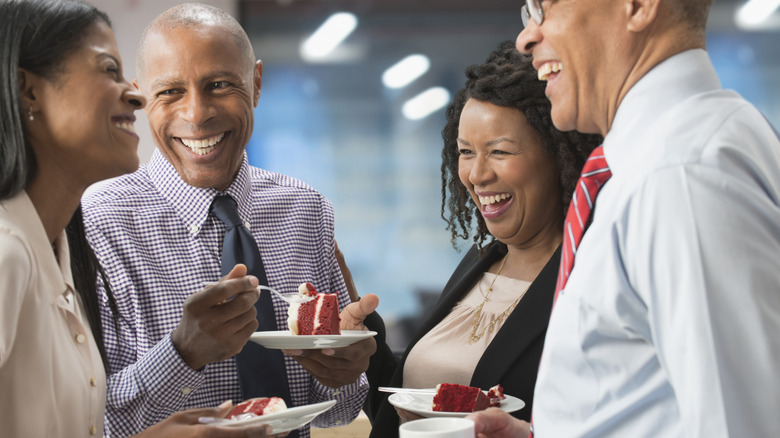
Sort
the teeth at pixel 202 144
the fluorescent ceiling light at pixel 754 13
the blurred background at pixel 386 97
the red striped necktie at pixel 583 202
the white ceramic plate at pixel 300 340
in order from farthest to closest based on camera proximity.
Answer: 1. the fluorescent ceiling light at pixel 754 13
2. the blurred background at pixel 386 97
3. the teeth at pixel 202 144
4. the white ceramic plate at pixel 300 340
5. the red striped necktie at pixel 583 202

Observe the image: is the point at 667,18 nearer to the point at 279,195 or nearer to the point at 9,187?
the point at 9,187

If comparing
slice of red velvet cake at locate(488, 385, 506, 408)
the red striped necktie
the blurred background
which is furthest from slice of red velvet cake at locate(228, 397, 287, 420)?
the blurred background

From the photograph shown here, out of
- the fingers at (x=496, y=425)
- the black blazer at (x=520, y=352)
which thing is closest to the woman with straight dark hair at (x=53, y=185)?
Answer: the fingers at (x=496, y=425)

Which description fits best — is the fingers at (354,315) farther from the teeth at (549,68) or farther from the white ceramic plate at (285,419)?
the teeth at (549,68)

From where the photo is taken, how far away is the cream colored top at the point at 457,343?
7.03 ft

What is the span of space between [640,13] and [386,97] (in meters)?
3.39

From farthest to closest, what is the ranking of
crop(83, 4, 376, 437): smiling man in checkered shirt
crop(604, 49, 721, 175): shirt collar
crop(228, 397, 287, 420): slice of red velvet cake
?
crop(83, 4, 376, 437): smiling man in checkered shirt, crop(228, 397, 287, 420): slice of red velvet cake, crop(604, 49, 721, 175): shirt collar

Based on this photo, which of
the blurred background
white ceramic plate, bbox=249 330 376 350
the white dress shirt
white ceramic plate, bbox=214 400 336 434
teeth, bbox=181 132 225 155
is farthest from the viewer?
the blurred background

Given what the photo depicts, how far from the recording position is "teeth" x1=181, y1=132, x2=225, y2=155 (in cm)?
205

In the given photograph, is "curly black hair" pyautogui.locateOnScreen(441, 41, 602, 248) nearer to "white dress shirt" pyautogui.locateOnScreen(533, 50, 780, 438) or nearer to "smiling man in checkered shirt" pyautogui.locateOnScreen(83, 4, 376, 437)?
"smiling man in checkered shirt" pyautogui.locateOnScreen(83, 4, 376, 437)

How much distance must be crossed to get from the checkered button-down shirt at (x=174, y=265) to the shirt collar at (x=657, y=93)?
110 cm

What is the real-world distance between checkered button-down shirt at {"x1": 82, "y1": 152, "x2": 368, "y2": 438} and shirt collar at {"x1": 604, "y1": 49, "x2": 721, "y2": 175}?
1100mm

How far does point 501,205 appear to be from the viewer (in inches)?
90.0

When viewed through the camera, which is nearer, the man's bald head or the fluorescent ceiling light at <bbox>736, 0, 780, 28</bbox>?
the man's bald head
